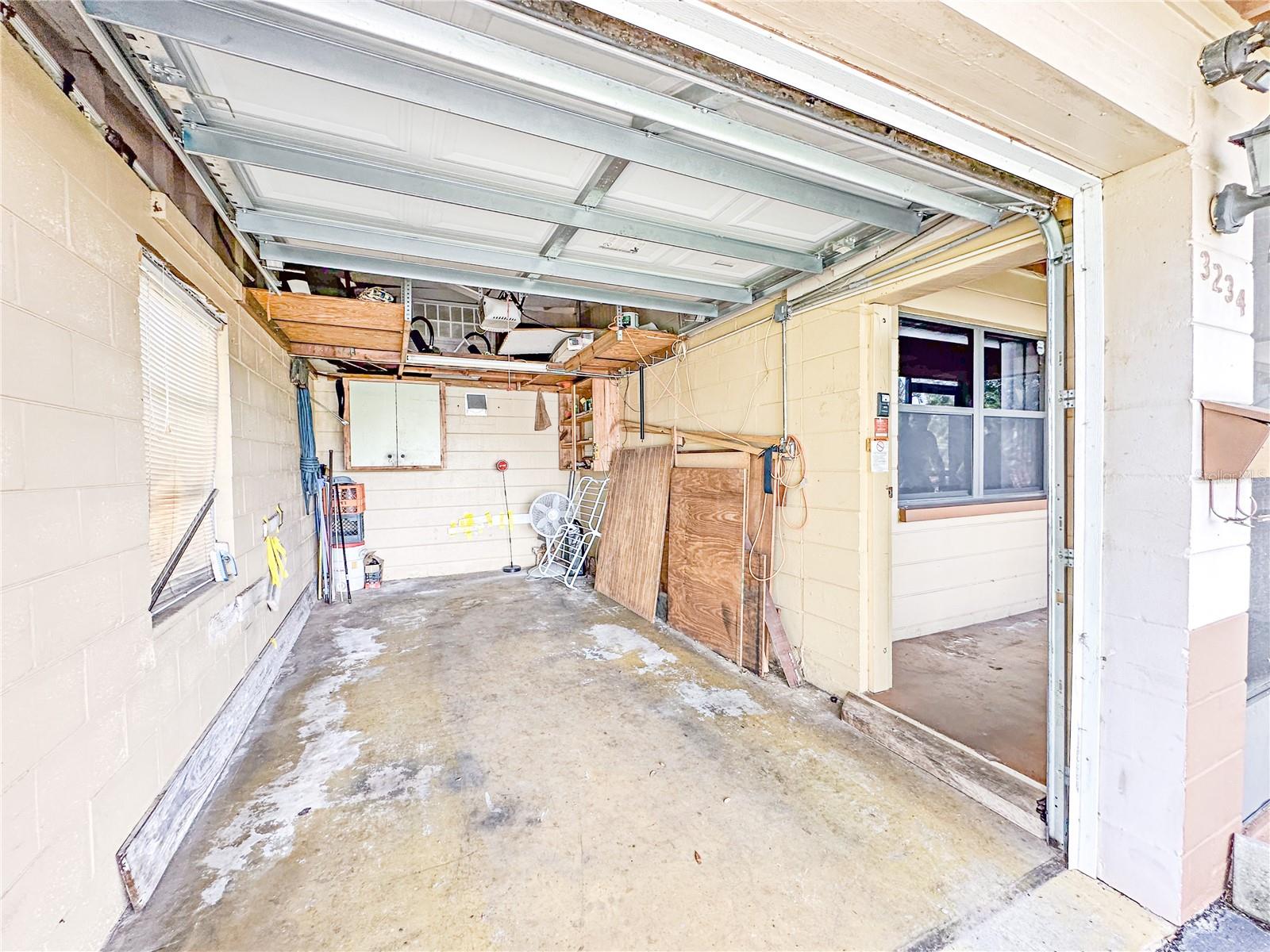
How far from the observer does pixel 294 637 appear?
3.91 m

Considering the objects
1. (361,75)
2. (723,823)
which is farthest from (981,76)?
(723,823)

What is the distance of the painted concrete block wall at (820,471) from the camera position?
9.11 ft

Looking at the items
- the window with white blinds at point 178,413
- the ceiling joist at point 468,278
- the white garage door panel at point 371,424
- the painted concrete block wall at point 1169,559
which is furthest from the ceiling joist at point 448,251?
the white garage door panel at point 371,424

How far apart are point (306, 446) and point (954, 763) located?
5.19 metres

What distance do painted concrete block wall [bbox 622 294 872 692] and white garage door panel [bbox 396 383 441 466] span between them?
145 inches

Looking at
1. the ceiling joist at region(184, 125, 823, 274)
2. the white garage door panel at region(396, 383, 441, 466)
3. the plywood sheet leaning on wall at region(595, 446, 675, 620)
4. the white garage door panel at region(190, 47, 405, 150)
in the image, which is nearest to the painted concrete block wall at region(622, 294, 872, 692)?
the ceiling joist at region(184, 125, 823, 274)

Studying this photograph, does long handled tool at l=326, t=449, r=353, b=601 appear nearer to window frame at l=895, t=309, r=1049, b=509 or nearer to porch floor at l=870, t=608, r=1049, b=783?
porch floor at l=870, t=608, r=1049, b=783

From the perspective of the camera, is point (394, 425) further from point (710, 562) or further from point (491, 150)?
point (491, 150)

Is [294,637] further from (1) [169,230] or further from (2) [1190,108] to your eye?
(2) [1190,108]

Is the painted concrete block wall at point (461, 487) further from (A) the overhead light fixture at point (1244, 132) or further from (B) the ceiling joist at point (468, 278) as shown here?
(A) the overhead light fixture at point (1244, 132)

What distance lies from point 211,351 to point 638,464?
10.5 feet

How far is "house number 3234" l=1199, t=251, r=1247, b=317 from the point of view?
145 centimetres

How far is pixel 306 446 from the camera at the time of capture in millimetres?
4617

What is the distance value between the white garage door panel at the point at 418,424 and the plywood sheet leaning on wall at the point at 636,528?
2.14m
